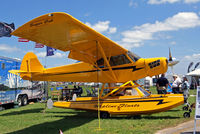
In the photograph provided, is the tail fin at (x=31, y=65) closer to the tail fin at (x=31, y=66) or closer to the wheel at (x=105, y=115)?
the tail fin at (x=31, y=66)

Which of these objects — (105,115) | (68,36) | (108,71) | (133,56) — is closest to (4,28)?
(108,71)

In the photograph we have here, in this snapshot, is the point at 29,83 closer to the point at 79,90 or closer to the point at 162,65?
the point at 79,90

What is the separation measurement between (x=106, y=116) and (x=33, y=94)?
900 centimetres

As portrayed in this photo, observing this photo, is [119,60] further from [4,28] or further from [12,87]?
[4,28]

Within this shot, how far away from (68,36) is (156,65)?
3.78 m

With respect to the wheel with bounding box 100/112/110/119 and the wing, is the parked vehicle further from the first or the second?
the wheel with bounding box 100/112/110/119

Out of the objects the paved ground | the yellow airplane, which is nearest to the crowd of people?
the yellow airplane

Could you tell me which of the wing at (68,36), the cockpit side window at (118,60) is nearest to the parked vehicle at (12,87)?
the wing at (68,36)

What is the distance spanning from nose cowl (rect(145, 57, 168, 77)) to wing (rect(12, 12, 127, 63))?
122 centimetres

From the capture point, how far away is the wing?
5352 millimetres

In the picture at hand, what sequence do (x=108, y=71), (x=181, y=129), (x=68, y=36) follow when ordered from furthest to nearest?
(x=108, y=71) < (x=68, y=36) < (x=181, y=129)

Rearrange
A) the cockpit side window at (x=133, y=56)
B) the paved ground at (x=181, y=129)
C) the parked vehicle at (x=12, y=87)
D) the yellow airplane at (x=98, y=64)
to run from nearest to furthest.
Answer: the paved ground at (x=181, y=129), the yellow airplane at (x=98, y=64), the cockpit side window at (x=133, y=56), the parked vehicle at (x=12, y=87)

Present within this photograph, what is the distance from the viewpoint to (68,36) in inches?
265

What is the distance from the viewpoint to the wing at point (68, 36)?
5.35 m
